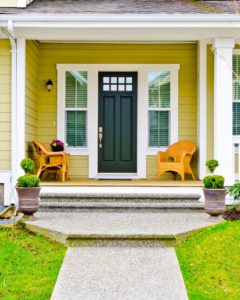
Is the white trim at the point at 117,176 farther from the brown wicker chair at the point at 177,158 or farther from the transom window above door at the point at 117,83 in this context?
the transom window above door at the point at 117,83

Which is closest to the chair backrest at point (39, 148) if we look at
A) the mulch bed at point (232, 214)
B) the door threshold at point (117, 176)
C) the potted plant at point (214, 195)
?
the door threshold at point (117, 176)

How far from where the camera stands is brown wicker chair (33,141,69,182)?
935cm

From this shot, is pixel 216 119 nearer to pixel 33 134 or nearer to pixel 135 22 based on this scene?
pixel 135 22

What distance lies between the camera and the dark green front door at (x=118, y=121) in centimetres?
1060

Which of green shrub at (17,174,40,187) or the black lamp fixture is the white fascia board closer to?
the black lamp fixture

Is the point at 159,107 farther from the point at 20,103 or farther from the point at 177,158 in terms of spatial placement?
the point at 20,103

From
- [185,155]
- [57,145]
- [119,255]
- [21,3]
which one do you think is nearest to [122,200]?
[185,155]

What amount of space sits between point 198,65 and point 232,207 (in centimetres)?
323

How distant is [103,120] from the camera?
34.7 feet

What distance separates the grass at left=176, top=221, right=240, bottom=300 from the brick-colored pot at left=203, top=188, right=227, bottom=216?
0.26 meters

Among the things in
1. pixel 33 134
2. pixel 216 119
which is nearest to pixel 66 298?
pixel 216 119

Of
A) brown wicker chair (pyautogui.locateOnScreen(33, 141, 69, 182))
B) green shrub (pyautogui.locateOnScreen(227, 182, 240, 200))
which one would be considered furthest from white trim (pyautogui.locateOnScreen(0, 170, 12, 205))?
green shrub (pyautogui.locateOnScreen(227, 182, 240, 200))

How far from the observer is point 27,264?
578cm

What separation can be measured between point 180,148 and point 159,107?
97 centimetres
